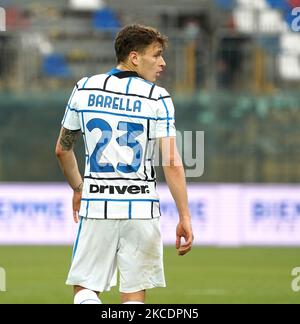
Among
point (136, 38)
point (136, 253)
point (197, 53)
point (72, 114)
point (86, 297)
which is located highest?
point (197, 53)

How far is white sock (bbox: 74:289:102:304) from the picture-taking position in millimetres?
5984

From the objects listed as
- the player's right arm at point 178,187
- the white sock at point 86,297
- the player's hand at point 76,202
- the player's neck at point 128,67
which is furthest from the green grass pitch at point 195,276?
the player's neck at point 128,67

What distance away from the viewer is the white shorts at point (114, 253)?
6.12 meters

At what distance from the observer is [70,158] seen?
641cm

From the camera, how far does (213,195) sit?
1817 cm

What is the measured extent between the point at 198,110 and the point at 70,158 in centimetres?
1309

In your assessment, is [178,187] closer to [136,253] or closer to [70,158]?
[136,253]

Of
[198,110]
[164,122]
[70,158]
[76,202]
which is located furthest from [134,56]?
[198,110]

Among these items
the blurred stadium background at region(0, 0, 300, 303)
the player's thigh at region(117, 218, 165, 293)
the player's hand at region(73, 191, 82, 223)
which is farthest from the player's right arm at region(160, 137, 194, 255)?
the blurred stadium background at region(0, 0, 300, 303)

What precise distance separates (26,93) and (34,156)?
1.25 metres

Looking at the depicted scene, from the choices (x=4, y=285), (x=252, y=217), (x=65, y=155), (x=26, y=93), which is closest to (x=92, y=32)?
(x=26, y=93)

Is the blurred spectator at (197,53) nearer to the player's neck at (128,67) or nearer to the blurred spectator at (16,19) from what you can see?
the blurred spectator at (16,19)

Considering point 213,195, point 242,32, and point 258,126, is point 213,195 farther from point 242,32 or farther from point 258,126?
point 242,32

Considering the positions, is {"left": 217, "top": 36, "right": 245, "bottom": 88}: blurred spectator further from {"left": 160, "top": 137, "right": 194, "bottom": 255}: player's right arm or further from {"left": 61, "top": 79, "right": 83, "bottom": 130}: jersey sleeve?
{"left": 160, "top": 137, "right": 194, "bottom": 255}: player's right arm
